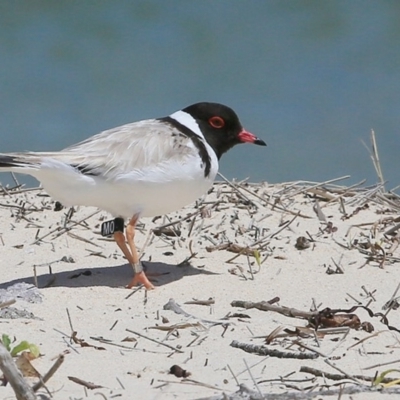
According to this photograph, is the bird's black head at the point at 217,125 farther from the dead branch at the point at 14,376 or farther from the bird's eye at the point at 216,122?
the dead branch at the point at 14,376

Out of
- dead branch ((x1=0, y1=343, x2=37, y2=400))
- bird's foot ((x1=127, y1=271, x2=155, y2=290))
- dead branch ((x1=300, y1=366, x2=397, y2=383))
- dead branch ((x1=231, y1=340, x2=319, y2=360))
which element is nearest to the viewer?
dead branch ((x1=0, y1=343, x2=37, y2=400))

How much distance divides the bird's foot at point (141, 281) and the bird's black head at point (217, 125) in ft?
3.90

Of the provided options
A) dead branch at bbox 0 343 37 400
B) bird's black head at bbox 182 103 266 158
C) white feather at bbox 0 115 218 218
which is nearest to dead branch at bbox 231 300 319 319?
white feather at bbox 0 115 218 218

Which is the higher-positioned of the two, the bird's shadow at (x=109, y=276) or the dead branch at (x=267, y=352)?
the bird's shadow at (x=109, y=276)

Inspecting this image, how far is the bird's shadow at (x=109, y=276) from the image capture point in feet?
18.7

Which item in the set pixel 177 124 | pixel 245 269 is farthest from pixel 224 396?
pixel 177 124

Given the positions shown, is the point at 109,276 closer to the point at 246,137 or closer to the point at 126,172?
the point at 126,172

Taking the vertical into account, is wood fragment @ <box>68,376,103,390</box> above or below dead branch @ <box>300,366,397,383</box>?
above

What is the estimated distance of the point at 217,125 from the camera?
21.4 feet

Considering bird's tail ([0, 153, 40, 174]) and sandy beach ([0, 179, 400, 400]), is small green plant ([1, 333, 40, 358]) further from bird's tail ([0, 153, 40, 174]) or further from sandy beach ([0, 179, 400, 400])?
bird's tail ([0, 153, 40, 174])

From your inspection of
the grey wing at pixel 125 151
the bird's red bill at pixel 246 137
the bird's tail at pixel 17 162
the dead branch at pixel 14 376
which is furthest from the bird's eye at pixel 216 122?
the dead branch at pixel 14 376

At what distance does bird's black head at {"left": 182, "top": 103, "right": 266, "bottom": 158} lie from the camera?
6.52 m

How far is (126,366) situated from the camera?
4.14m

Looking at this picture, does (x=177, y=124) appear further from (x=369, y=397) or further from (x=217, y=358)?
(x=369, y=397)
